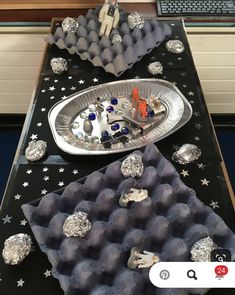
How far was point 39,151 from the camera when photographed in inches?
51.4

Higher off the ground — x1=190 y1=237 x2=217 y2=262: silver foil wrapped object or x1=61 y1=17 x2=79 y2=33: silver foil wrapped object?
x1=61 y1=17 x2=79 y2=33: silver foil wrapped object

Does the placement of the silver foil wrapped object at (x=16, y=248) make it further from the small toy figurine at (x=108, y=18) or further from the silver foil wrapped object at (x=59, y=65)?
the small toy figurine at (x=108, y=18)

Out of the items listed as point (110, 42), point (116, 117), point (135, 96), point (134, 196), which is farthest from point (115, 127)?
point (110, 42)

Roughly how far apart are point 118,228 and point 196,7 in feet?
4.69

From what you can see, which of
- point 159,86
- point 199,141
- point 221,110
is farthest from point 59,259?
point 221,110

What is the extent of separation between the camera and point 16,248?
101cm

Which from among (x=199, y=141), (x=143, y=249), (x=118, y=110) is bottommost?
(x=143, y=249)

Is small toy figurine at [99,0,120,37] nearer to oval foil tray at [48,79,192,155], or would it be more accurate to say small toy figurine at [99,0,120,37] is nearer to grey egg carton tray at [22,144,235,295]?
oval foil tray at [48,79,192,155]

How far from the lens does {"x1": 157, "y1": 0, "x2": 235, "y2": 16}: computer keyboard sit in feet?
6.59

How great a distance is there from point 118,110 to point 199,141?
1.07ft

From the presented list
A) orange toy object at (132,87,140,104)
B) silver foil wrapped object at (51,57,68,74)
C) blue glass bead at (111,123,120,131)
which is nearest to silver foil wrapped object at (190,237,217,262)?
blue glass bead at (111,123,120,131)

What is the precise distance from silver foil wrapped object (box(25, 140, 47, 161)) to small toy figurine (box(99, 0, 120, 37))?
0.68 m

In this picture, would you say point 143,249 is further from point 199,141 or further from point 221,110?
point 221,110

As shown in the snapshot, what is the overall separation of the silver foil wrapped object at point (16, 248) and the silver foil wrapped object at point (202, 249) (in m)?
0.42
